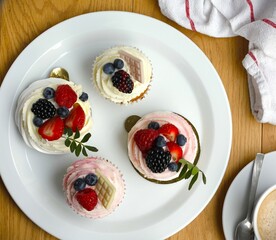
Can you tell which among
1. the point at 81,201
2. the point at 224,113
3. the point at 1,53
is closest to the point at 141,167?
the point at 81,201

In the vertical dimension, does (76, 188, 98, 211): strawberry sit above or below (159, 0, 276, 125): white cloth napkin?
below

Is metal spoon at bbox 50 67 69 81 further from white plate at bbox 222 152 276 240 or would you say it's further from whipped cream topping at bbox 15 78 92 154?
white plate at bbox 222 152 276 240

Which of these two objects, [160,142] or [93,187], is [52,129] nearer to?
[93,187]

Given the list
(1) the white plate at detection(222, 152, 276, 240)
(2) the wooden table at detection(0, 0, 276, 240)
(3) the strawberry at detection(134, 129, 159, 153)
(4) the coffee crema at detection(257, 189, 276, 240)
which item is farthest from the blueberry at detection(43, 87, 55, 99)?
(4) the coffee crema at detection(257, 189, 276, 240)

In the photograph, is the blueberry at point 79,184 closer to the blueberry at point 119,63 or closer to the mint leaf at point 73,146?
the mint leaf at point 73,146

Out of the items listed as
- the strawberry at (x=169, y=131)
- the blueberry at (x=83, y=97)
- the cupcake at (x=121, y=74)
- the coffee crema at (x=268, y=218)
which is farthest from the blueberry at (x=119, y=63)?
the coffee crema at (x=268, y=218)

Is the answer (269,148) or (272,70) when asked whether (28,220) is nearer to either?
(269,148)
